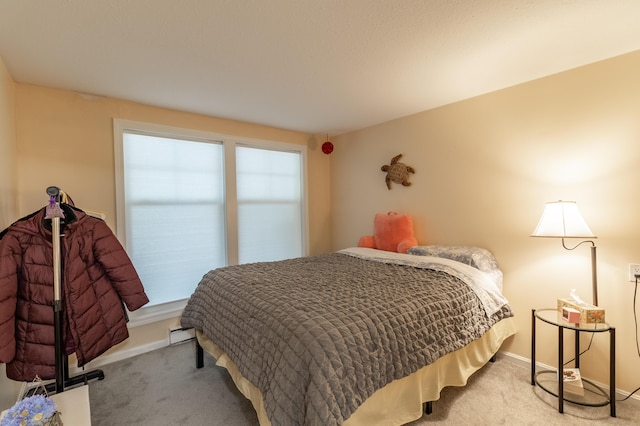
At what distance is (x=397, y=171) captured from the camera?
10.7 feet

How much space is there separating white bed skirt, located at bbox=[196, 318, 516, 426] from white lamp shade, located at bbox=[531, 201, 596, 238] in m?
0.80

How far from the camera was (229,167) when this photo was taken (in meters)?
3.29

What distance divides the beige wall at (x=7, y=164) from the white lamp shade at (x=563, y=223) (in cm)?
345

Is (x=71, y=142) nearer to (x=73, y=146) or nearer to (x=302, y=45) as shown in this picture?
(x=73, y=146)

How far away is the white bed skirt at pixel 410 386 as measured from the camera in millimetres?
1424

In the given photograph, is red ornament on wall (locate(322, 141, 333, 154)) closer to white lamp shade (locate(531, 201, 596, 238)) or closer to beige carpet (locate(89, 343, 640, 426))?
white lamp shade (locate(531, 201, 596, 238))

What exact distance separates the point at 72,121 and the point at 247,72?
157cm

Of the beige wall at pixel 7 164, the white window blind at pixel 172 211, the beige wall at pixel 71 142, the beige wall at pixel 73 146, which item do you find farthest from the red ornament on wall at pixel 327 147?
the beige wall at pixel 7 164

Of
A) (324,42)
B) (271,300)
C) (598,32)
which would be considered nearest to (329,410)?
(271,300)

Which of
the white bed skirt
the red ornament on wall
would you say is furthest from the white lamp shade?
the red ornament on wall

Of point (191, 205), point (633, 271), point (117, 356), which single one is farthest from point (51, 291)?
point (633, 271)

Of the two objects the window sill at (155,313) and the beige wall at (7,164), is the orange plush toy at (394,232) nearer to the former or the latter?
the window sill at (155,313)

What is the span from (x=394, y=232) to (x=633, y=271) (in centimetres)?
175

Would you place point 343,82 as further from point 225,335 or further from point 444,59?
point 225,335
